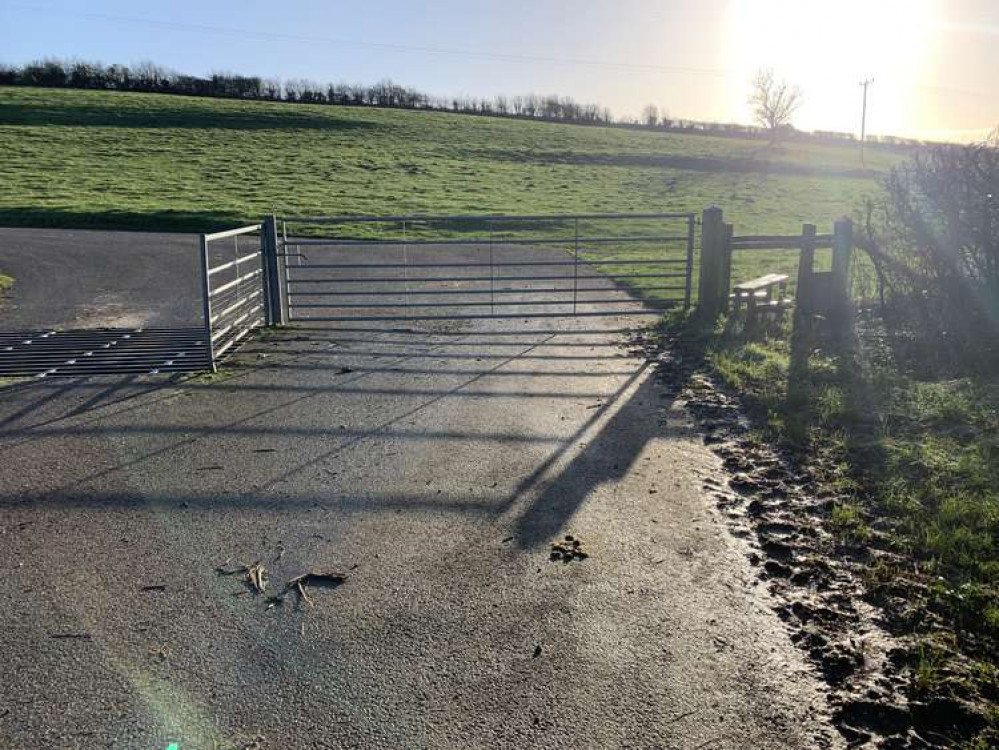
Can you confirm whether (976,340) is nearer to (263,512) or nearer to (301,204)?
(263,512)

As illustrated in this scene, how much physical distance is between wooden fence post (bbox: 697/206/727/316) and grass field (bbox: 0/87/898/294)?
7091 mm

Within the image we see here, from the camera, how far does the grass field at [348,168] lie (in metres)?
27.9

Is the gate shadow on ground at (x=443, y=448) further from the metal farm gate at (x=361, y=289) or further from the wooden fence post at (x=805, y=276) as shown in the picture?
the wooden fence post at (x=805, y=276)

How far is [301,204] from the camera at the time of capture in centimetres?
2789

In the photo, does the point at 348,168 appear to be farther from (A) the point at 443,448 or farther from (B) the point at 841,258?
(A) the point at 443,448

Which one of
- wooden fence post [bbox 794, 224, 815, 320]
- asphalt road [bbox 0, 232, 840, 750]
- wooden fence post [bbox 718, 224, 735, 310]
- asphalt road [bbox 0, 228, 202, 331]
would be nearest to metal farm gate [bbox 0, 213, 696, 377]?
wooden fence post [bbox 718, 224, 735, 310]

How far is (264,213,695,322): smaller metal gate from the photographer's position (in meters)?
11.9

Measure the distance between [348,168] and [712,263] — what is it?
28.1 m

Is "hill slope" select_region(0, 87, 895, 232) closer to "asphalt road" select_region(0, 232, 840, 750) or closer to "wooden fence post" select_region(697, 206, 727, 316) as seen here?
"wooden fence post" select_region(697, 206, 727, 316)

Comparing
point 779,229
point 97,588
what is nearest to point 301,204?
point 779,229

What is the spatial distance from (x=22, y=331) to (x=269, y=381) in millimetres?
4668

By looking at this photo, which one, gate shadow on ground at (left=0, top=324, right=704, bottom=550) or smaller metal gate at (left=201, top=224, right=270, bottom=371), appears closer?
gate shadow on ground at (left=0, top=324, right=704, bottom=550)

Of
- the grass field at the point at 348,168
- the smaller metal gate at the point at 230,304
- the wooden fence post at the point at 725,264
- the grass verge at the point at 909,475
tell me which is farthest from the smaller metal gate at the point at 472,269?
the grass verge at the point at 909,475

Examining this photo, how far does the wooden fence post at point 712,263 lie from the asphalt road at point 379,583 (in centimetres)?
474
